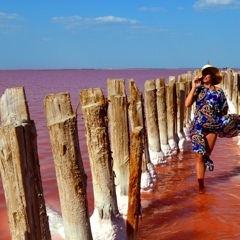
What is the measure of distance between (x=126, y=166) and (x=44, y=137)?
6.33 metres

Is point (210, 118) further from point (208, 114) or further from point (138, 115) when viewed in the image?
point (138, 115)

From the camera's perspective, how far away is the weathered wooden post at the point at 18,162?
2.57 m

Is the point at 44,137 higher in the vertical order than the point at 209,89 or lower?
lower

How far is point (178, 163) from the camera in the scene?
7.43 meters

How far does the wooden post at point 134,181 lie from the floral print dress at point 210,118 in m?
2.21

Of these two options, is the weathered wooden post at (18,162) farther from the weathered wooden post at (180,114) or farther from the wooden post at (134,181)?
the weathered wooden post at (180,114)

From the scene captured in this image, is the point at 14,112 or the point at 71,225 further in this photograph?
the point at 71,225

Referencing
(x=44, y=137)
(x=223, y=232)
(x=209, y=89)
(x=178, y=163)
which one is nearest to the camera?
(x=223, y=232)

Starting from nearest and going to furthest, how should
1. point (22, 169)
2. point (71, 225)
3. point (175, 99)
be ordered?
point (22, 169), point (71, 225), point (175, 99)

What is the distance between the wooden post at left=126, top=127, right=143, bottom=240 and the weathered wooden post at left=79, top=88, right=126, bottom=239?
0.51 meters

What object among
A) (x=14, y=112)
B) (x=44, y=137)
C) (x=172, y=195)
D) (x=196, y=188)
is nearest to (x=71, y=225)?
(x=14, y=112)

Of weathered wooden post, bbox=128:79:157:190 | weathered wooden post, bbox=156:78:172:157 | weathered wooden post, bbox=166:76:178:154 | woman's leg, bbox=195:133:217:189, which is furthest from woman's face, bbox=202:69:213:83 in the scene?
weathered wooden post, bbox=166:76:178:154

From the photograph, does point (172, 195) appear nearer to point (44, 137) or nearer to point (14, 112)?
point (14, 112)

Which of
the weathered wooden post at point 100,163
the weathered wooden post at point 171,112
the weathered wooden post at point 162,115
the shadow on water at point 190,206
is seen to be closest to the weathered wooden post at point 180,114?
the weathered wooden post at point 171,112
